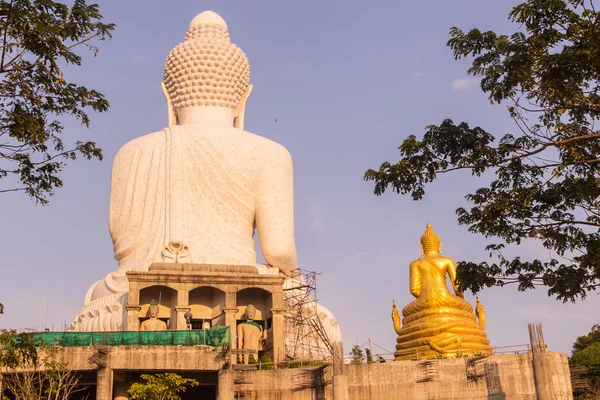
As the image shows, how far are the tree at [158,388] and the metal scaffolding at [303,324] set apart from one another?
6.74 metres

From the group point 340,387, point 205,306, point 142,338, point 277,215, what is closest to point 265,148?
point 277,215

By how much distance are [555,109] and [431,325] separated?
10969 millimetres

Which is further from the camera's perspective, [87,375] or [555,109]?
[87,375]

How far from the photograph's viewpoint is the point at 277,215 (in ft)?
85.6

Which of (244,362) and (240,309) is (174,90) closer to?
(240,309)

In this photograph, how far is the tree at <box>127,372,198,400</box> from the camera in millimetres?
16625

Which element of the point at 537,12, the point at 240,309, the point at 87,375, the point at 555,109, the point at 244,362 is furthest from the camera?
the point at 240,309

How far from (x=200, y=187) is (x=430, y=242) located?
7439 millimetres

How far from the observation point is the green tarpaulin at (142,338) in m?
17.8

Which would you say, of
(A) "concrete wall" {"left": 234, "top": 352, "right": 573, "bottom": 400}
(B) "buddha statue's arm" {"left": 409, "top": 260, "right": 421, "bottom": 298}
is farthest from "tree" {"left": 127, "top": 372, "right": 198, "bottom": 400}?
(B) "buddha statue's arm" {"left": 409, "top": 260, "right": 421, "bottom": 298}

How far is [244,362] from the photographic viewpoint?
20.2 m

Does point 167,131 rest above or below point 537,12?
above

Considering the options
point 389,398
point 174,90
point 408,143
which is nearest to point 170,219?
point 174,90

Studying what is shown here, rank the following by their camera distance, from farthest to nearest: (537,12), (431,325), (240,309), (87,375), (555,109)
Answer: (240,309) → (431,325) → (87,375) → (555,109) → (537,12)
